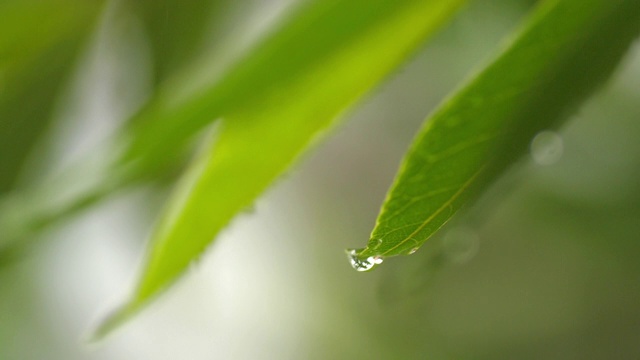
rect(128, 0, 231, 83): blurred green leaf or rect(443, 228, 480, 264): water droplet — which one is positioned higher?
rect(128, 0, 231, 83): blurred green leaf

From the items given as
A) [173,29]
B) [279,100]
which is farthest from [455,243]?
[173,29]

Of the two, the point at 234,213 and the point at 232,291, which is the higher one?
the point at 232,291

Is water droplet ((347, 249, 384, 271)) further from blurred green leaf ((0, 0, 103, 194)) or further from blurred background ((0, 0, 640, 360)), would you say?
blurred green leaf ((0, 0, 103, 194))

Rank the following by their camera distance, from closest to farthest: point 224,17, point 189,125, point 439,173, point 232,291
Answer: point 439,173
point 189,125
point 224,17
point 232,291

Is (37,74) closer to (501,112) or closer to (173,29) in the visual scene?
(173,29)

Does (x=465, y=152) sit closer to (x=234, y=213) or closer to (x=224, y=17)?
(x=234, y=213)

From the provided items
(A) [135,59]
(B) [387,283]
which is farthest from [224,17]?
(B) [387,283]

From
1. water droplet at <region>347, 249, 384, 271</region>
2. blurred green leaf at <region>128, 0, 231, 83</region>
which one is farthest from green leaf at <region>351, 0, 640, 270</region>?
blurred green leaf at <region>128, 0, 231, 83</region>
